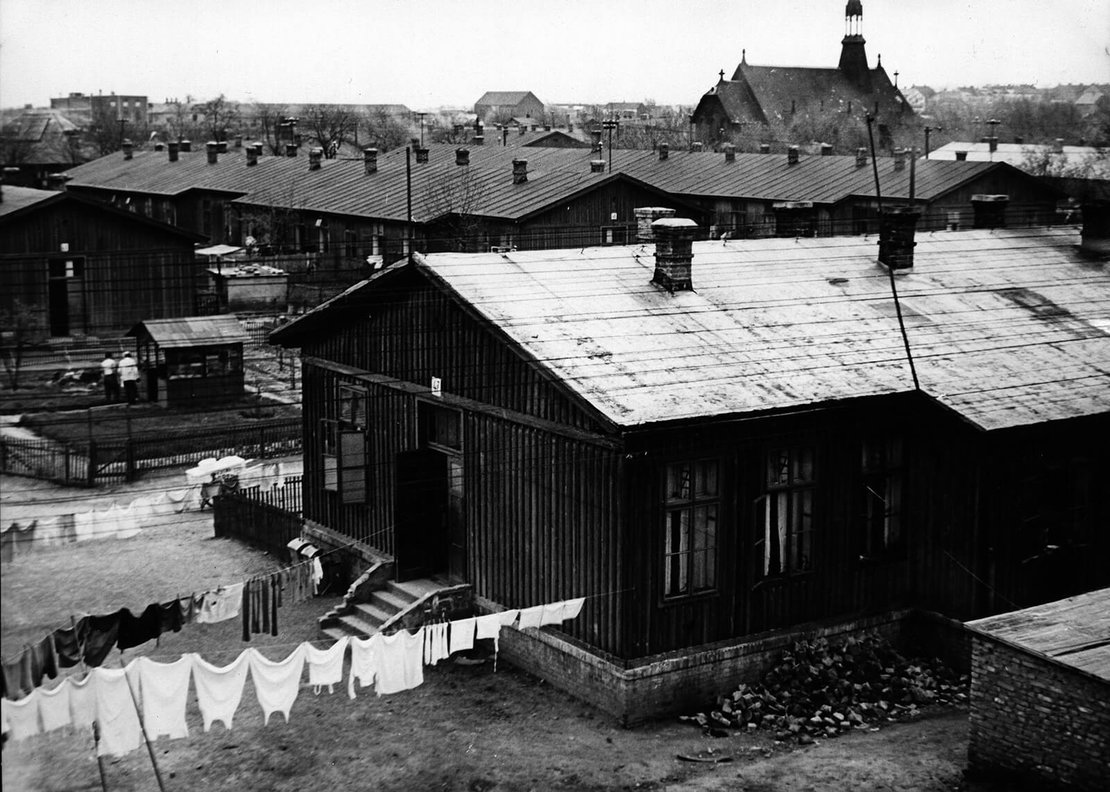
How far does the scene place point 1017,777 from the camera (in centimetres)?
1501

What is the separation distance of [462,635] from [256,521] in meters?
9.24

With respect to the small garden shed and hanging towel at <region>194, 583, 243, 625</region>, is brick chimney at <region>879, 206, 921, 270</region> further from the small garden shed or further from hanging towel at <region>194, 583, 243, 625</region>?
the small garden shed

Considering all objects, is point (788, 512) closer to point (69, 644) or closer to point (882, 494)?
point (882, 494)

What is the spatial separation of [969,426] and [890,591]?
2795 mm

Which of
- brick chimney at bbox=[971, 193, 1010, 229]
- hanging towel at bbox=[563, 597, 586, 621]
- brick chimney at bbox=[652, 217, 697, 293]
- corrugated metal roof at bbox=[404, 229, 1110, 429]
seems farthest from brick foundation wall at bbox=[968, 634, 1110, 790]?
brick chimney at bbox=[971, 193, 1010, 229]

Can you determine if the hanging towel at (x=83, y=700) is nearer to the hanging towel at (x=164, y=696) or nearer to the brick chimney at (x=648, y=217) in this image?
the hanging towel at (x=164, y=696)

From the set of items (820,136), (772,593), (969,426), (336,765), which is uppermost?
(820,136)

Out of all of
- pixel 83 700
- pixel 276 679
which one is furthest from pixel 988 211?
pixel 83 700

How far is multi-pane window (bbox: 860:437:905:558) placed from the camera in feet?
63.7

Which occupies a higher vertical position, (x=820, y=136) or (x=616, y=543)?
(x=820, y=136)

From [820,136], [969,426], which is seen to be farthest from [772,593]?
[820,136]

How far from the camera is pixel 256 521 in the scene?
2555cm

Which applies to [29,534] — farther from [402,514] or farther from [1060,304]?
[1060,304]

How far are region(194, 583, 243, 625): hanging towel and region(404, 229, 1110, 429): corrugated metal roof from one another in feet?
17.0
